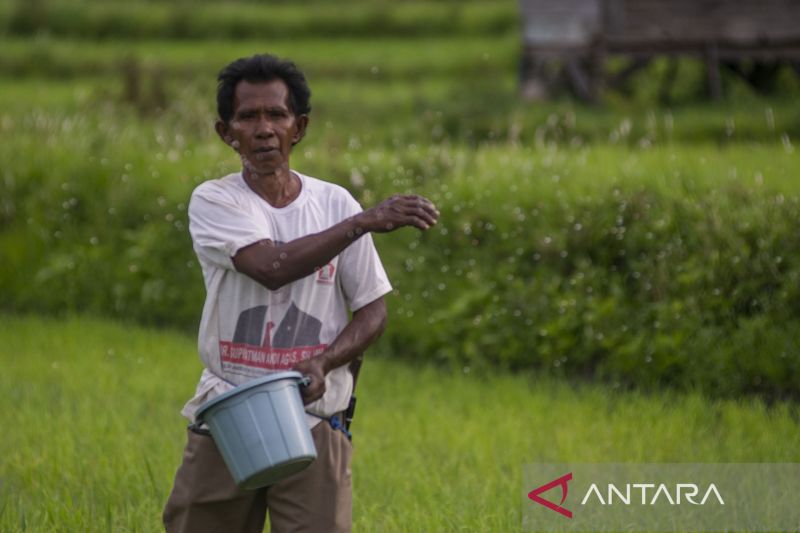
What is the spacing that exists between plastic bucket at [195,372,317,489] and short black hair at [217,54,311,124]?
0.77 meters

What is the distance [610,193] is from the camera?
757cm

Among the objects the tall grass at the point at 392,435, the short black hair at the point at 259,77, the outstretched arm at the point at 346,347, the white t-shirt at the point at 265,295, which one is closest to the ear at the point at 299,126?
the short black hair at the point at 259,77

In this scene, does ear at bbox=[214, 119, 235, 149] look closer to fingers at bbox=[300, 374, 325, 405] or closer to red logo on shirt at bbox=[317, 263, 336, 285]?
red logo on shirt at bbox=[317, 263, 336, 285]

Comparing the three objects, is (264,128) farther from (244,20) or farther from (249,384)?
(244,20)

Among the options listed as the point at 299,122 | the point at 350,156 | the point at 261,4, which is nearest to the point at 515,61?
the point at 261,4

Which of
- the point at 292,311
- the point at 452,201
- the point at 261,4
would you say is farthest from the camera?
the point at 261,4

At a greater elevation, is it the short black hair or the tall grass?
the short black hair

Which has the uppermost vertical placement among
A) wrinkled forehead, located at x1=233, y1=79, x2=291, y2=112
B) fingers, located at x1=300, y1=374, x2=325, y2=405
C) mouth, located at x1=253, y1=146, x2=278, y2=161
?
wrinkled forehead, located at x1=233, y1=79, x2=291, y2=112

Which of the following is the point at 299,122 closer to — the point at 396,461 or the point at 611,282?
the point at 396,461

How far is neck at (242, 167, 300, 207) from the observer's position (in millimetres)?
3396

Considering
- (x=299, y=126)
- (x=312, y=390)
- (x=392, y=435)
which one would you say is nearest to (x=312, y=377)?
(x=312, y=390)

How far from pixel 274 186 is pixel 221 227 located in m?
0.20

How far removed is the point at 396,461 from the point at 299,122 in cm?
267

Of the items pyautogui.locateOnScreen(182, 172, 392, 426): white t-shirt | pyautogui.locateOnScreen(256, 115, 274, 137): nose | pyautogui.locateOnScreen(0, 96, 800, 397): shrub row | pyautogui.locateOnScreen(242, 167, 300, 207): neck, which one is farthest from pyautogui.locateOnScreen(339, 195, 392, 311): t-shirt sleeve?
pyautogui.locateOnScreen(0, 96, 800, 397): shrub row
